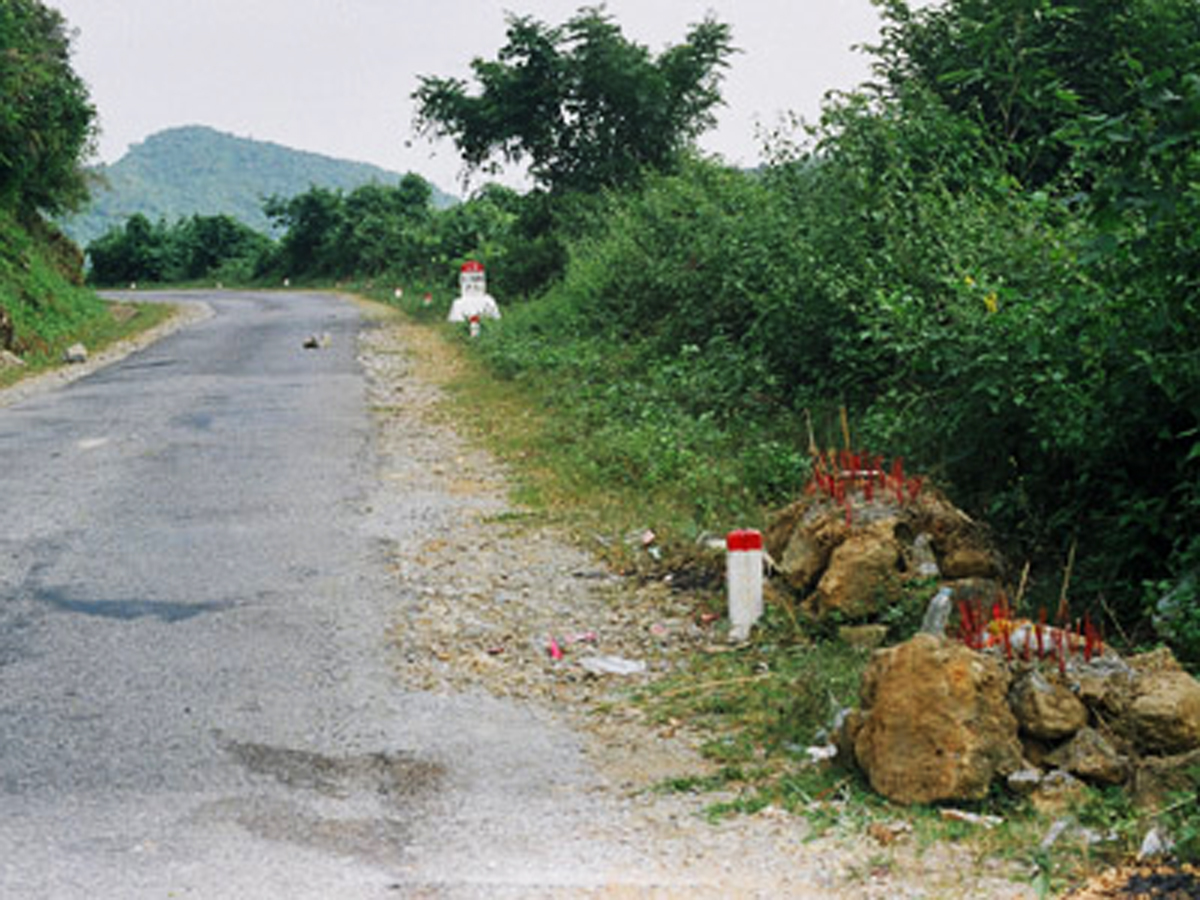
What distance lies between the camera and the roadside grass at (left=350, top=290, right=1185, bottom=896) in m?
4.42

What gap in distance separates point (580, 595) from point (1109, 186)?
3729 mm

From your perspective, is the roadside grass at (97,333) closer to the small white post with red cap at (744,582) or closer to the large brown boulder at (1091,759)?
the small white post with red cap at (744,582)

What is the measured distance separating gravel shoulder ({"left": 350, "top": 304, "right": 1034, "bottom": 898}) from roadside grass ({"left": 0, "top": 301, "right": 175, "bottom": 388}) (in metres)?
10.2

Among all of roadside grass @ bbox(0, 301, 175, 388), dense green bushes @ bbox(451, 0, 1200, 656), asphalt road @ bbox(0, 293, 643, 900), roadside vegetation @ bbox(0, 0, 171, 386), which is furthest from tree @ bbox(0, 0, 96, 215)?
asphalt road @ bbox(0, 293, 643, 900)

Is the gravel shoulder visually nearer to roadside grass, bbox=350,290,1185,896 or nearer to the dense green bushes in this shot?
roadside grass, bbox=350,290,1185,896

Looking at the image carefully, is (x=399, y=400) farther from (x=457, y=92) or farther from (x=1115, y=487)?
(x=457, y=92)

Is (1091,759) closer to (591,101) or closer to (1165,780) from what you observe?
(1165,780)

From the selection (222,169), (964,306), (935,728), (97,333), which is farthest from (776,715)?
Result: (222,169)

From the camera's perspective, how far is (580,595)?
7926 millimetres

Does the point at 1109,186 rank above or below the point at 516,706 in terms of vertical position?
above

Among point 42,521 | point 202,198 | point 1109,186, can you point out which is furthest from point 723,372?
point 202,198

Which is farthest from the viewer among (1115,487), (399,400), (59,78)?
(59,78)

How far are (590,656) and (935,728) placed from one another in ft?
7.96

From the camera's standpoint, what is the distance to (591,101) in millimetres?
26391
